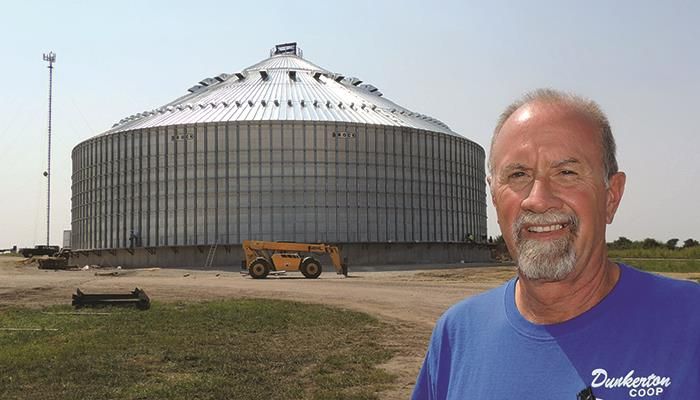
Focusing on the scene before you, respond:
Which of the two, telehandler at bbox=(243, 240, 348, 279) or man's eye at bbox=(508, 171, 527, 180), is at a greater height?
man's eye at bbox=(508, 171, 527, 180)

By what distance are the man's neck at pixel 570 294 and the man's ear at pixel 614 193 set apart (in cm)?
28

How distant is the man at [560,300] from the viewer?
2643 millimetres

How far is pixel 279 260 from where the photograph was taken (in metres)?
52.0

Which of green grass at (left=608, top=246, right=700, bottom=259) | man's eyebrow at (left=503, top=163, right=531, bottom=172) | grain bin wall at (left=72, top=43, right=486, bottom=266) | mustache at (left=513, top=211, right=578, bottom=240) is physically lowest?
green grass at (left=608, top=246, right=700, bottom=259)

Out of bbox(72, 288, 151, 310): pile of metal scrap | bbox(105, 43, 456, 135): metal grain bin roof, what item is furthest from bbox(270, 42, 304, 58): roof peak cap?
bbox(72, 288, 151, 310): pile of metal scrap

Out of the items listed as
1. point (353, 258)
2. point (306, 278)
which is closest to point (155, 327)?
point (306, 278)

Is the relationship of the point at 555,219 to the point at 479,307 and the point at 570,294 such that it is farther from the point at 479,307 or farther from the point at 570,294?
the point at 479,307

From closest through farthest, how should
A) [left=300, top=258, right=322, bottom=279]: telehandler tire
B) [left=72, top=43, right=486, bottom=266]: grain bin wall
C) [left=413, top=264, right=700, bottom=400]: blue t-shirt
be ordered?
[left=413, top=264, right=700, bottom=400]: blue t-shirt
[left=300, top=258, right=322, bottom=279]: telehandler tire
[left=72, top=43, right=486, bottom=266]: grain bin wall

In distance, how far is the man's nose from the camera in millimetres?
2965

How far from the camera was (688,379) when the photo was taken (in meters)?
2.50

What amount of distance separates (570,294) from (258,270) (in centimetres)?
4886

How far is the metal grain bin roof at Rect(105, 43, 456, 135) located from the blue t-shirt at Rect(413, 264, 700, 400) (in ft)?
232

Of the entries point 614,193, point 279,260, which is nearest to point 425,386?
point 614,193

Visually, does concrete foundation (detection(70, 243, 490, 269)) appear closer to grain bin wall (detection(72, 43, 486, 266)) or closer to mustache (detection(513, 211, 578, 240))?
grain bin wall (detection(72, 43, 486, 266))
